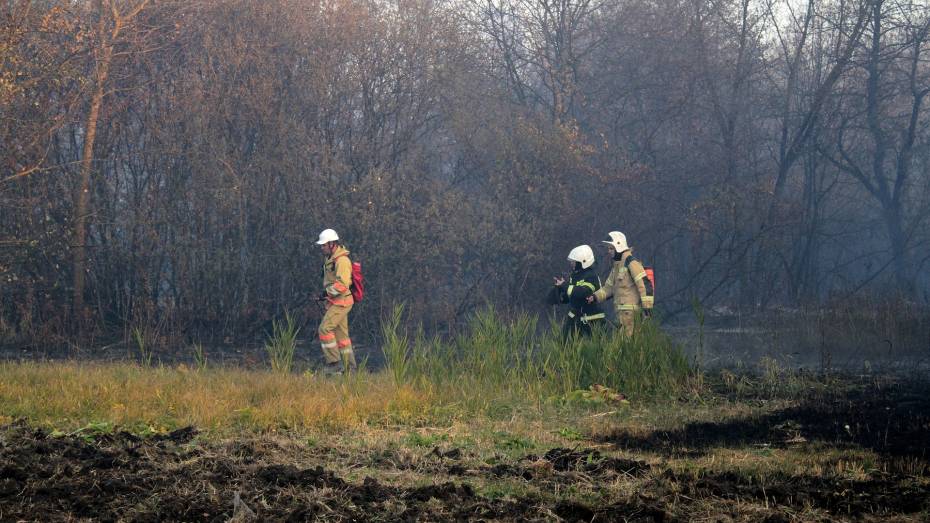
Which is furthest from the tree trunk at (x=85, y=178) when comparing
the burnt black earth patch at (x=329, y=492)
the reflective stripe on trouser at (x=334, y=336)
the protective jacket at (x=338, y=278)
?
the burnt black earth patch at (x=329, y=492)

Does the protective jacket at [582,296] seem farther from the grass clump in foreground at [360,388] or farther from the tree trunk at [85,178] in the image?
the tree trunk at [85,178]

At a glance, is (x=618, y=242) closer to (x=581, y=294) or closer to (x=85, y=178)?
(x=581, y=294)

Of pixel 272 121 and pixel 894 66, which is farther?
pixel 894 66

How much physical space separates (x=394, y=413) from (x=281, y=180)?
9329 mm

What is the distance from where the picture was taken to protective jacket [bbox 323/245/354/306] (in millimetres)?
12648

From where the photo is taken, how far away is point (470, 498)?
5477mm

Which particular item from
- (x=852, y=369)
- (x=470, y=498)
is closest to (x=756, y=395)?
(x=852, y=369)

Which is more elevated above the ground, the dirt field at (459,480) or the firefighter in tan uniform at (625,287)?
the firefighter in tan uniform at (625,287)

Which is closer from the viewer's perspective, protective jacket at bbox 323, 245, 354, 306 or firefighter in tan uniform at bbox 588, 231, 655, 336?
firefighter in tan uniform at bbox 588, 231, 655, 336

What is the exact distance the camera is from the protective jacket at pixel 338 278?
12.6 metres

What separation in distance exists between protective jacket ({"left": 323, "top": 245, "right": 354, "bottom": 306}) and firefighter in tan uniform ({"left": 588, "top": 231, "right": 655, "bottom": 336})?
9.99 ft

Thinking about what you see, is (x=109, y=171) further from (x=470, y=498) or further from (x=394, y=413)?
(x=470, y=498)

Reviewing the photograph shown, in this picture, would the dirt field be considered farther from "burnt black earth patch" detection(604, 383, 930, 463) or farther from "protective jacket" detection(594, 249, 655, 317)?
"protective jacket" detection(594, 249, 655, 317)

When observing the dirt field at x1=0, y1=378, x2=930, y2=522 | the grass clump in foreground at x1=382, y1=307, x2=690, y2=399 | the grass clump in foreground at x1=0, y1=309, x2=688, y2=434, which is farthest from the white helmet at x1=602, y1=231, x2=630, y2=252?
the dirt field at x1=0, y1=378, x2=930, y2=522
